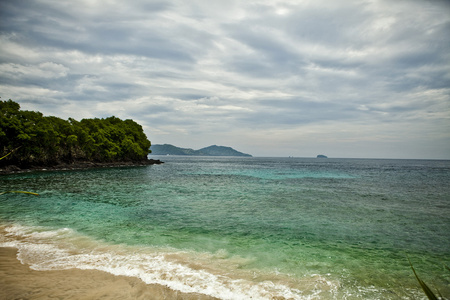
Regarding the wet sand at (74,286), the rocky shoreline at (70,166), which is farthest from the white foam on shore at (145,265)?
the rocky shoreline at (70,166)

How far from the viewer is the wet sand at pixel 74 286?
721 cm

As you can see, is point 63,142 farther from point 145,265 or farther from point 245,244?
Result: point 245,244

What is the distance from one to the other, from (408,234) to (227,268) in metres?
11.8

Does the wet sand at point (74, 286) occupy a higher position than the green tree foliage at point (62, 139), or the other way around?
the green tree foliage at point (62, 139)

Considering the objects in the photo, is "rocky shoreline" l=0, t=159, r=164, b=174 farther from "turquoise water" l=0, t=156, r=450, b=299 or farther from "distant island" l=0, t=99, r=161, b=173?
"turquoise water" l=0, t=156, r=450, b=299

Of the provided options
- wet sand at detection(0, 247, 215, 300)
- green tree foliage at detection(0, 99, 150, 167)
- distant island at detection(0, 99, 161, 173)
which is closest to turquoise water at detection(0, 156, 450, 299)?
wet sand at detection(0, 247, 215, 300)

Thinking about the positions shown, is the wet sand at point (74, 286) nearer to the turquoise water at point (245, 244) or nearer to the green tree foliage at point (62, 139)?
the turquoise water at point (245, 244)

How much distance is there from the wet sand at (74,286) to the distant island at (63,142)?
3621 cm

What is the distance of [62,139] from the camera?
65.2 meters

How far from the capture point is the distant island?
4862 cm

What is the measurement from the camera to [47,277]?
8.17 metres

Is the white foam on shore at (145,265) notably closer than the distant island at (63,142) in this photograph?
Yes

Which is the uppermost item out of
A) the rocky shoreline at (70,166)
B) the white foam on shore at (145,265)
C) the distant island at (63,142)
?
the distant island at (63,142)

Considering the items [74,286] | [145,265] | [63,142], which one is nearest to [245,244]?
[145,265]
